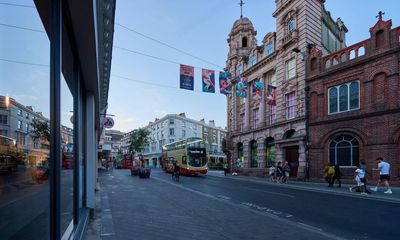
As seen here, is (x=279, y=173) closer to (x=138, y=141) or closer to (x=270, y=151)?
(x=270, y=151)

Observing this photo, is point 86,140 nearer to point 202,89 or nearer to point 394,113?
point 202,89

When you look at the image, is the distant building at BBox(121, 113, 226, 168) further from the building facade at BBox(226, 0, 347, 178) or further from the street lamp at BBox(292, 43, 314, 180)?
the street lamp at BBox(292, 43, 314, 180)

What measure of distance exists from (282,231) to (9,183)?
6635 mm

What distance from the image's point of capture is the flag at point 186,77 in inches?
696

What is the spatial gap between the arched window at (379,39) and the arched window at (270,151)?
13884 mm

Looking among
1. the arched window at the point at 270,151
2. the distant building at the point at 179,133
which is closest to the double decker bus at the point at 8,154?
the arched window at the point at 270,151

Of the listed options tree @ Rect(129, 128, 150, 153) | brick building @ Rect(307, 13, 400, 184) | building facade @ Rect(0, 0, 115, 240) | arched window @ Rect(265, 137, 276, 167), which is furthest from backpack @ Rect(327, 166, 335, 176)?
tree @ Rect(129, 128, 150, 153)

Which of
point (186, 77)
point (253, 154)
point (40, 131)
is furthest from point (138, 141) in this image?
point (40, 131)

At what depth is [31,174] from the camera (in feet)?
8.24

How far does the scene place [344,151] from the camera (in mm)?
22562

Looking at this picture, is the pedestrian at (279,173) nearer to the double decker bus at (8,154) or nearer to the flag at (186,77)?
the flag at (186,77)

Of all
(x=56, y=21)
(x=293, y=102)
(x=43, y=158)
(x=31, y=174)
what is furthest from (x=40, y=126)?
(x=293, y=102)

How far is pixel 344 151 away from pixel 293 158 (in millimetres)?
6113

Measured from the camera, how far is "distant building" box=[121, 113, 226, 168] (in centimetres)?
7531
